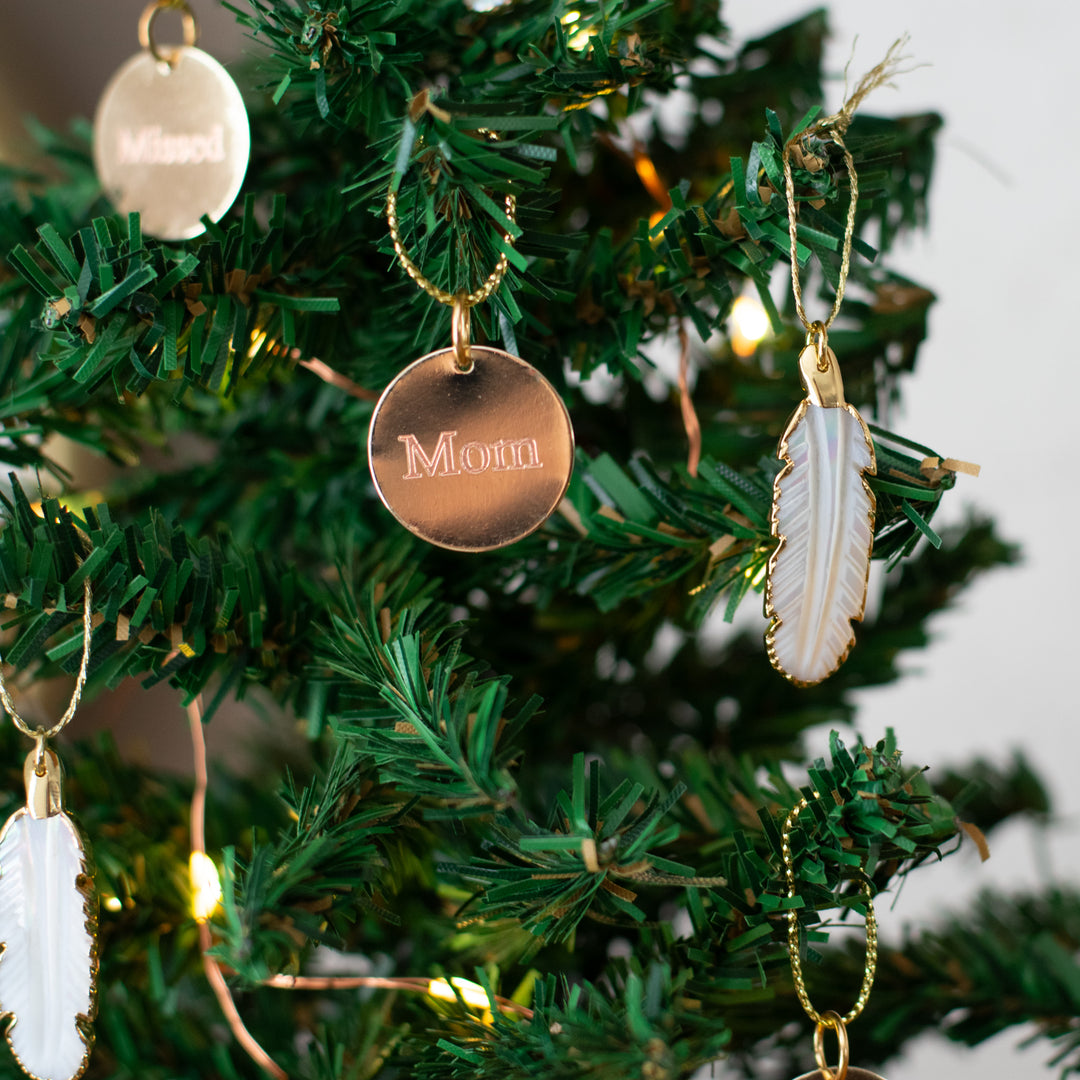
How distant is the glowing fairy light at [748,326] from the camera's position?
498 mm

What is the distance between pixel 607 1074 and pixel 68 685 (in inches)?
19.7

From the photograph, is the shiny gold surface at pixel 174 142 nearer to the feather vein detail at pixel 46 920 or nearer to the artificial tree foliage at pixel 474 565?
the artificial tree foliage at pixel 474 565

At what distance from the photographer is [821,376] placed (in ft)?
0.95

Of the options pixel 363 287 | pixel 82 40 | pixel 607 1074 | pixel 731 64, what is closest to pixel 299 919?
pixel 607 1074

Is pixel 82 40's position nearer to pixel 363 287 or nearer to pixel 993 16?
pixel 363 287

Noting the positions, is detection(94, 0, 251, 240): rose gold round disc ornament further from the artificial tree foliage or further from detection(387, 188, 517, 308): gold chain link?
detection(387, 188, 517, 308): gold chain link

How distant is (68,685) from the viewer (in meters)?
0.61

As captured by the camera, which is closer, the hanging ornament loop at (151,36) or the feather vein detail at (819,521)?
the feather vein detail at (819,521)

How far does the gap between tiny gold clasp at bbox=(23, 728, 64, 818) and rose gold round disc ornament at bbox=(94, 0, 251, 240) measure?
Result: 21cm

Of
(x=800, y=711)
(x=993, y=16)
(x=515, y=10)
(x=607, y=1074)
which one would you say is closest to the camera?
(x=607, y=1074)

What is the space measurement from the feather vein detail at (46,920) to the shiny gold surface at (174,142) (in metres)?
0.23

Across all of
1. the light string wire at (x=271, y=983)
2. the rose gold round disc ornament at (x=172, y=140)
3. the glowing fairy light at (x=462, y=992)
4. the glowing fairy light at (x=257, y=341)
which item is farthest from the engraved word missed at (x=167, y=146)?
the glowing fairy light at (x=462, y=992)

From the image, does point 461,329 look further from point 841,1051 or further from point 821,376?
point 841,1051

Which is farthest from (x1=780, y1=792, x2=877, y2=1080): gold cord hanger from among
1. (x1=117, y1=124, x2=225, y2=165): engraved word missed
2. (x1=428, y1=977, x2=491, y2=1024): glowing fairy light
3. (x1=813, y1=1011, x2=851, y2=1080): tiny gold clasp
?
(x1=117, y1=124, x2=225, y2=165): engraved word missed
